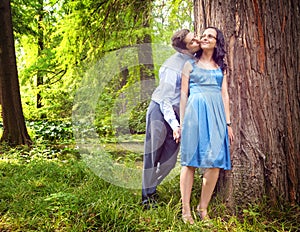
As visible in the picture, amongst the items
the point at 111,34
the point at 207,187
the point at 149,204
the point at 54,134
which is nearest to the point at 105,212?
the point at 149,204

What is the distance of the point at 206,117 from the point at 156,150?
0.69 meters

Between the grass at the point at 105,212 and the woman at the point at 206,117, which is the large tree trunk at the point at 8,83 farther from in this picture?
the woman at the point at 206,117

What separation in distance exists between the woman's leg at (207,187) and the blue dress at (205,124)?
0.10m

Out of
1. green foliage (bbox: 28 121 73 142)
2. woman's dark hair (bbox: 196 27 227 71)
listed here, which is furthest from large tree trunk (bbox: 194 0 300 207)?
green foliage (bbox: 28 121 73 142)

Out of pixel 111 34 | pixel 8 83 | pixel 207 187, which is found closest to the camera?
pixel 207 187

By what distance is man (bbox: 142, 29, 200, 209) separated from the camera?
326 centimetres

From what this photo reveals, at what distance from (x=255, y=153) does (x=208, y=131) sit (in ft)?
1.82

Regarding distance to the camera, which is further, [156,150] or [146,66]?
[146,66]

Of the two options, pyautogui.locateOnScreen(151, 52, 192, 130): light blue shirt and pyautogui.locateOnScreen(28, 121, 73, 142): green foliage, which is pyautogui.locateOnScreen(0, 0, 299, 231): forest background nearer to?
pyautogui.locateOnScreen(28, 121, 73, 142): green foliage

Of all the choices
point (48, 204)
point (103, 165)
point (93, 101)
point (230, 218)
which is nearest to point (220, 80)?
point (230, 218)

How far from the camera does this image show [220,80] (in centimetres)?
314

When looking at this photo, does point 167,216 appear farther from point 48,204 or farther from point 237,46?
point 237,46

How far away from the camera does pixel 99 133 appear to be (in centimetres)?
854

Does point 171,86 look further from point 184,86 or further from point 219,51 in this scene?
point 219,51
